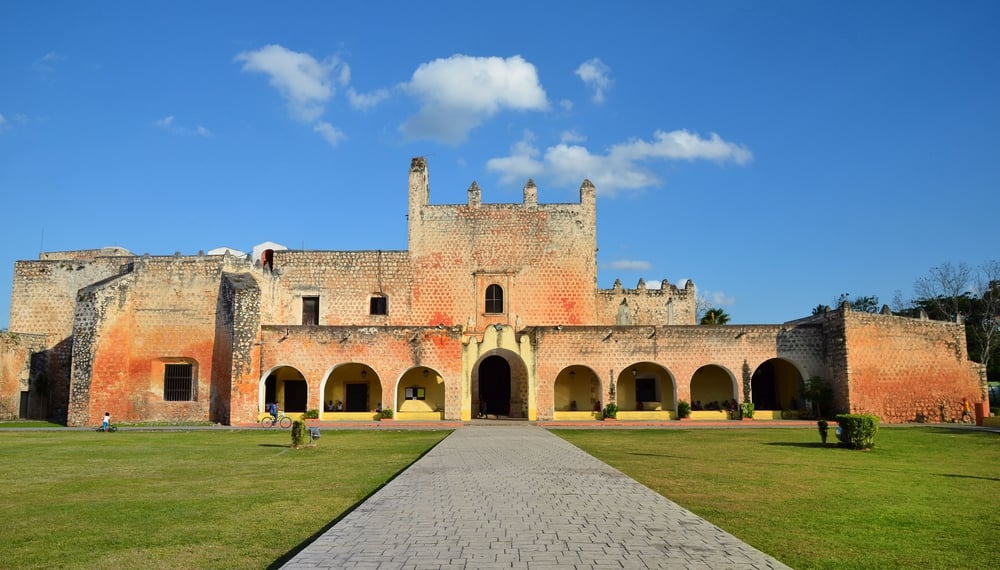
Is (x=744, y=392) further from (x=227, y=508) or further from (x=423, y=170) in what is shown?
(x=227, y=508)

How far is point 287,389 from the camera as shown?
30953mm

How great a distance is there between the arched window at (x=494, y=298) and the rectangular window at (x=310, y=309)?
7906mm

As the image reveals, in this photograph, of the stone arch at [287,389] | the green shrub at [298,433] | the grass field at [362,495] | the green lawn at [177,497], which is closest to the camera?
the green lawn at [177,497]

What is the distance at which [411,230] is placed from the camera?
33.2 meters

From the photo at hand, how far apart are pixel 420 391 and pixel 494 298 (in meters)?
5.61

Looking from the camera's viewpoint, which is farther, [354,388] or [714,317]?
[714,317]

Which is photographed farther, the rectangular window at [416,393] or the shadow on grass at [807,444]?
the rectangular window at [416,393]

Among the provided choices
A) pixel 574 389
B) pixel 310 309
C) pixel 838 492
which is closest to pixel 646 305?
pixel 574 389

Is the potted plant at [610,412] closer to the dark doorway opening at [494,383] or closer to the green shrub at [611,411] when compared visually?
the green shrub at [611,411]

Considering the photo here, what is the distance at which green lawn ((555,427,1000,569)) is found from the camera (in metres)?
7.17

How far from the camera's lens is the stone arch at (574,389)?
31.1m

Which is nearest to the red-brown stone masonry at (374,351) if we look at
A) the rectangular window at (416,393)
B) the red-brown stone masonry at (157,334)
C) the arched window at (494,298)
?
the rectangular window at (416,393)

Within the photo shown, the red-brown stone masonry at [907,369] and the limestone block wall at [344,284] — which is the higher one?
the limestone block wall at [344,284]

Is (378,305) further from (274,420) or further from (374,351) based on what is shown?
(274,420)
